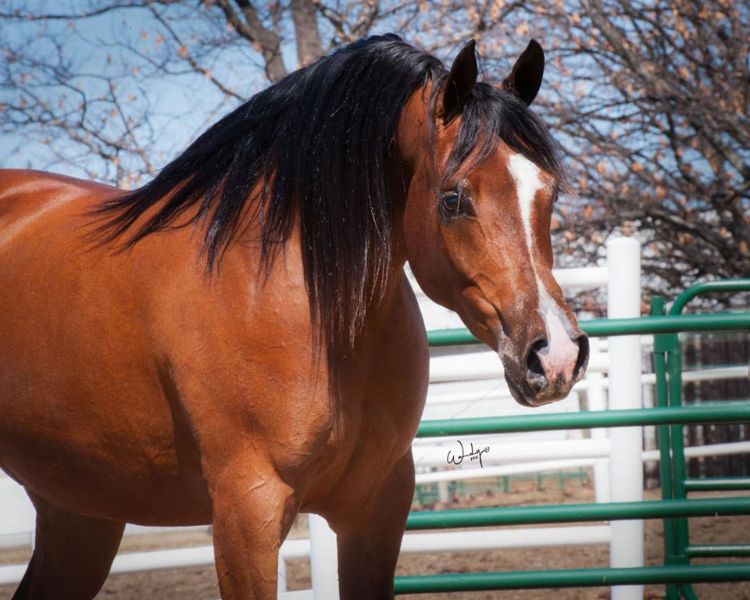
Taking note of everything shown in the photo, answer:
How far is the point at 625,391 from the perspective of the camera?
3557mm

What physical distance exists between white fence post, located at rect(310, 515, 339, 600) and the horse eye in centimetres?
171

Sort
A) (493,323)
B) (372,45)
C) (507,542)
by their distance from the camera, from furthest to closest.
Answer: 1. (507,542)
2. (372,45)
3. (493,323)

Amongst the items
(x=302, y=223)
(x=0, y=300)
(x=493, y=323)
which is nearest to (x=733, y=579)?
(x=493, y=323)

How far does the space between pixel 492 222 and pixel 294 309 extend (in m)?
0.50

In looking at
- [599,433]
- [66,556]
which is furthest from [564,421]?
[599,433]

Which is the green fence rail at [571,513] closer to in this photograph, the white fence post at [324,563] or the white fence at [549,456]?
the white fence at [549,456]

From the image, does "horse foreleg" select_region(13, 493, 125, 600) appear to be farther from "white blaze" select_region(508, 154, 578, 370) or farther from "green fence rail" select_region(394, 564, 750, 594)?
"white blaze" select_region(508, 154, 578, 370)

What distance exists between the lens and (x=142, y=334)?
2.22 metres

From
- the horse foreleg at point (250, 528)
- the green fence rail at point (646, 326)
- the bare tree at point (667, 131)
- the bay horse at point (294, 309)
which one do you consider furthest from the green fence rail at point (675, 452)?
the bare tree at point (667, 131)

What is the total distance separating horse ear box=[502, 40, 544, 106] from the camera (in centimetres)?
219

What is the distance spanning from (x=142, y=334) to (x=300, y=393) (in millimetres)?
474

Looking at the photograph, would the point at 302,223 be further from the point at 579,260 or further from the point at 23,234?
the point at 579,260

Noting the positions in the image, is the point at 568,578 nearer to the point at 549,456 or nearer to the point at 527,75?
the point at 549,456

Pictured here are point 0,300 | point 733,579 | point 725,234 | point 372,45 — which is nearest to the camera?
point 372,45
